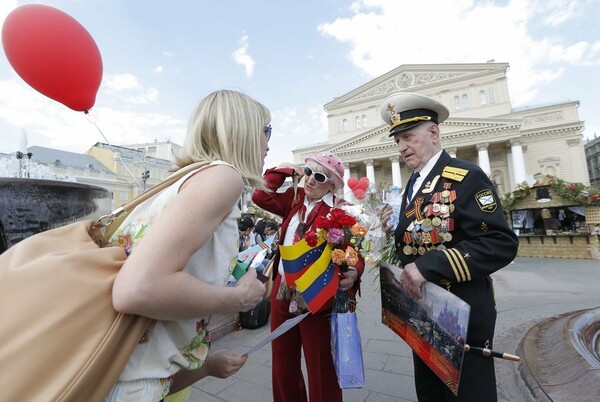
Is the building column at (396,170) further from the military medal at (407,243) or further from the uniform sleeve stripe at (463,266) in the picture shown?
the uniform sleeve stripe at (463,266)

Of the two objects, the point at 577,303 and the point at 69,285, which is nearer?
the point at 69,285

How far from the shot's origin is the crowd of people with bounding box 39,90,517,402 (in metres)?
0.86

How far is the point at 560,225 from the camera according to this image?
44.2 feet

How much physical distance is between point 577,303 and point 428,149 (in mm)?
5190

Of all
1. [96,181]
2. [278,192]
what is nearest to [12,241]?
[278,192]

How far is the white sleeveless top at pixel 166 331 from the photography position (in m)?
0.90

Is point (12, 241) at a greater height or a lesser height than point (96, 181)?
lesser

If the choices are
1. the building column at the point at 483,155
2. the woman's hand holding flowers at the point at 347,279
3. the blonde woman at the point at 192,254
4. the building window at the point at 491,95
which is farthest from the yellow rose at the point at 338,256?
the building window at the point at 491,95

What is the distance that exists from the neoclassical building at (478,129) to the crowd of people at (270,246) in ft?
91.0

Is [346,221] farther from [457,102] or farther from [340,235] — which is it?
[457,102]

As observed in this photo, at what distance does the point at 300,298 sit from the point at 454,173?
4.49 ft

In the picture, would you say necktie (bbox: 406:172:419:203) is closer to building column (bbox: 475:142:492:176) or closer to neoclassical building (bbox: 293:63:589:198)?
neoclassical building (bbox: 293:63:589:198)

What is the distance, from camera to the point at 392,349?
141 inches

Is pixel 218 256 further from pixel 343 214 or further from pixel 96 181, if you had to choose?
pixel 96 181
